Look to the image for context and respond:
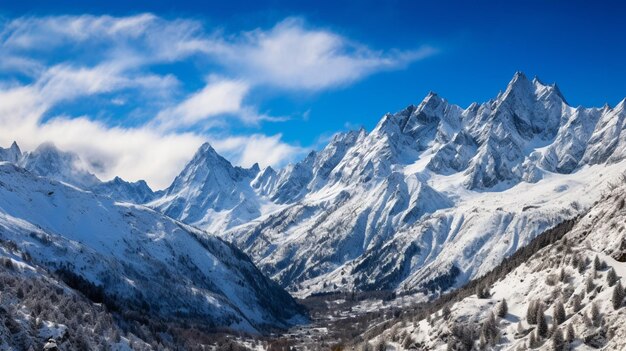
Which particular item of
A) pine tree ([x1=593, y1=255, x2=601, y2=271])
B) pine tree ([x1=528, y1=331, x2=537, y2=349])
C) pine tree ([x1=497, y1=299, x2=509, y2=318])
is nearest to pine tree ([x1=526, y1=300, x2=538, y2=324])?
pine tree ([x1=528, y1=331, x2=537, y2=349])

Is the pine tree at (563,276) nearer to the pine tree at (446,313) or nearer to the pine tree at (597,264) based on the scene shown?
the pine tree at (597,264)

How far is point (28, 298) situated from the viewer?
7185 inches

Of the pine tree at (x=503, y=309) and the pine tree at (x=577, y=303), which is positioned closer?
the pine tree at (x=577, y=303)

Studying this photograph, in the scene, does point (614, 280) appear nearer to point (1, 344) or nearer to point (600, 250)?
point (600, 250)

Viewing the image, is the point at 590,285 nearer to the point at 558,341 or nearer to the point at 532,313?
the point at 532,313

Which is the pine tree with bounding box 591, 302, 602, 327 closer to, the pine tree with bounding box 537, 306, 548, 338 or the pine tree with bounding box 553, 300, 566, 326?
the pine tree with bounding box 553, 300, 566, 326

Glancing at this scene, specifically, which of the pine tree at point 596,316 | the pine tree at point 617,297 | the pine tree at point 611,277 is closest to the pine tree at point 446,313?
the pine tree at point 611,277

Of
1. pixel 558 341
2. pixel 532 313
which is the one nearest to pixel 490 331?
pixel 532 313

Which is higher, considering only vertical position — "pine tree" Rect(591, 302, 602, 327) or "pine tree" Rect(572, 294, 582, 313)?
"pine tree" Rect(572, 294, 582, 313)

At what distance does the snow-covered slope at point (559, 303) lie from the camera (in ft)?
433

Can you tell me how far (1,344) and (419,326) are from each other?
4447 inches

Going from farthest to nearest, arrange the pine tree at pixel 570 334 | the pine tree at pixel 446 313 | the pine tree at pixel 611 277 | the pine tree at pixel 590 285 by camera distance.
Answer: the pine tree at pixel 446 313 → the pine tree at pixel 590 285 → the pine tree at pixel 611 277 → the pine tree at pixel 570 334

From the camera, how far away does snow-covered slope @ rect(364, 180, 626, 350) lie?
132125 mm

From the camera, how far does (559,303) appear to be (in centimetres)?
14362
